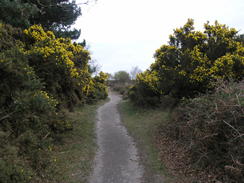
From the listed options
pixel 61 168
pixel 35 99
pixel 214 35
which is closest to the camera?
pixel 35 99

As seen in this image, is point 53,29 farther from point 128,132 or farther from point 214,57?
point 214,57

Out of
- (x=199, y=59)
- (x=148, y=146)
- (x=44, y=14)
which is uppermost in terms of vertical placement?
(x=44, y=14)

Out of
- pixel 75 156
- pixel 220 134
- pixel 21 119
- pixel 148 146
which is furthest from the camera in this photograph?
pixel 148 146

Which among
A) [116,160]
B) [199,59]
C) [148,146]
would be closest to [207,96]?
[199,59]

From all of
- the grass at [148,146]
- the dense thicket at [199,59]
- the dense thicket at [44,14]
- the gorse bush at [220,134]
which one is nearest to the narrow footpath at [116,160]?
the grass at [148,146]

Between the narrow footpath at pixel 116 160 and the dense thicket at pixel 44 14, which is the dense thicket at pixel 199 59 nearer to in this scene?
the narrow footpath at pixel 116 160

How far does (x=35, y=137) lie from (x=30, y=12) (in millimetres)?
5891

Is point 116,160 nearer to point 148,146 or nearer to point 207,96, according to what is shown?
point 148,146

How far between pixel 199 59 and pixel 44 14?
933 centimetres

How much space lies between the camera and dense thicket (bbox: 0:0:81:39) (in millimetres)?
8734

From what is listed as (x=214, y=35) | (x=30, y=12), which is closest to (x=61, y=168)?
(x=30, y=12)

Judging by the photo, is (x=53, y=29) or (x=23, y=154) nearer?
(x=23, y=154)

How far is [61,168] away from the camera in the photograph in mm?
6215

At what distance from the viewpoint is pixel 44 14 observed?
1233cm
